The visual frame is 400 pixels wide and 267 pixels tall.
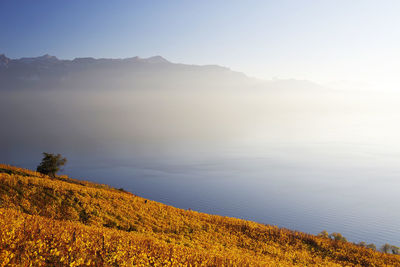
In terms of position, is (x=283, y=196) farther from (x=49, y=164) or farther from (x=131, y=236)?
(x=131, y=236)

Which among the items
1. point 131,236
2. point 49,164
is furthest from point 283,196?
point 131,236

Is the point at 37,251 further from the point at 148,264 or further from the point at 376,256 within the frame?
the point at 376,256

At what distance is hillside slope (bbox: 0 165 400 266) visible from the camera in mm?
10117

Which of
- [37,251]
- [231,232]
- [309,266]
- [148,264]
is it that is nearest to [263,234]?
[231,232]

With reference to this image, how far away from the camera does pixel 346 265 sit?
22.3 m

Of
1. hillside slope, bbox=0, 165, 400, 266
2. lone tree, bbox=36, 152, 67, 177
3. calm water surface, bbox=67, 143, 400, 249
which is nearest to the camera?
hillside slope, bbox=0, 165, 400, 266

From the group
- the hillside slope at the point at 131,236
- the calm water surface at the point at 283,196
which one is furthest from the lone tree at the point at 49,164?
the calm water surface at the point at 283,196

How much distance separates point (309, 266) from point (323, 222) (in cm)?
10902

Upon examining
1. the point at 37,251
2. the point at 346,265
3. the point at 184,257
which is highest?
the point at 37,251

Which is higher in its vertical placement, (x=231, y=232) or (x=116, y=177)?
(x=231, y=232)

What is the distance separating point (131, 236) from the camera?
15828 millimetres

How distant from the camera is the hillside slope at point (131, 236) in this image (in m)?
10.1

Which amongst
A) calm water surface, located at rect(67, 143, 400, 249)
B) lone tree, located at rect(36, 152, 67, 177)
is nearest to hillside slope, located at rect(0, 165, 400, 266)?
lone tree, located at rect(36, 152, 67, 177)

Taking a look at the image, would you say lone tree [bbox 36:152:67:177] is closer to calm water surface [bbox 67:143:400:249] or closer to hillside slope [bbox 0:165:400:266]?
hillside slope [bbox 0:165:400:266]
